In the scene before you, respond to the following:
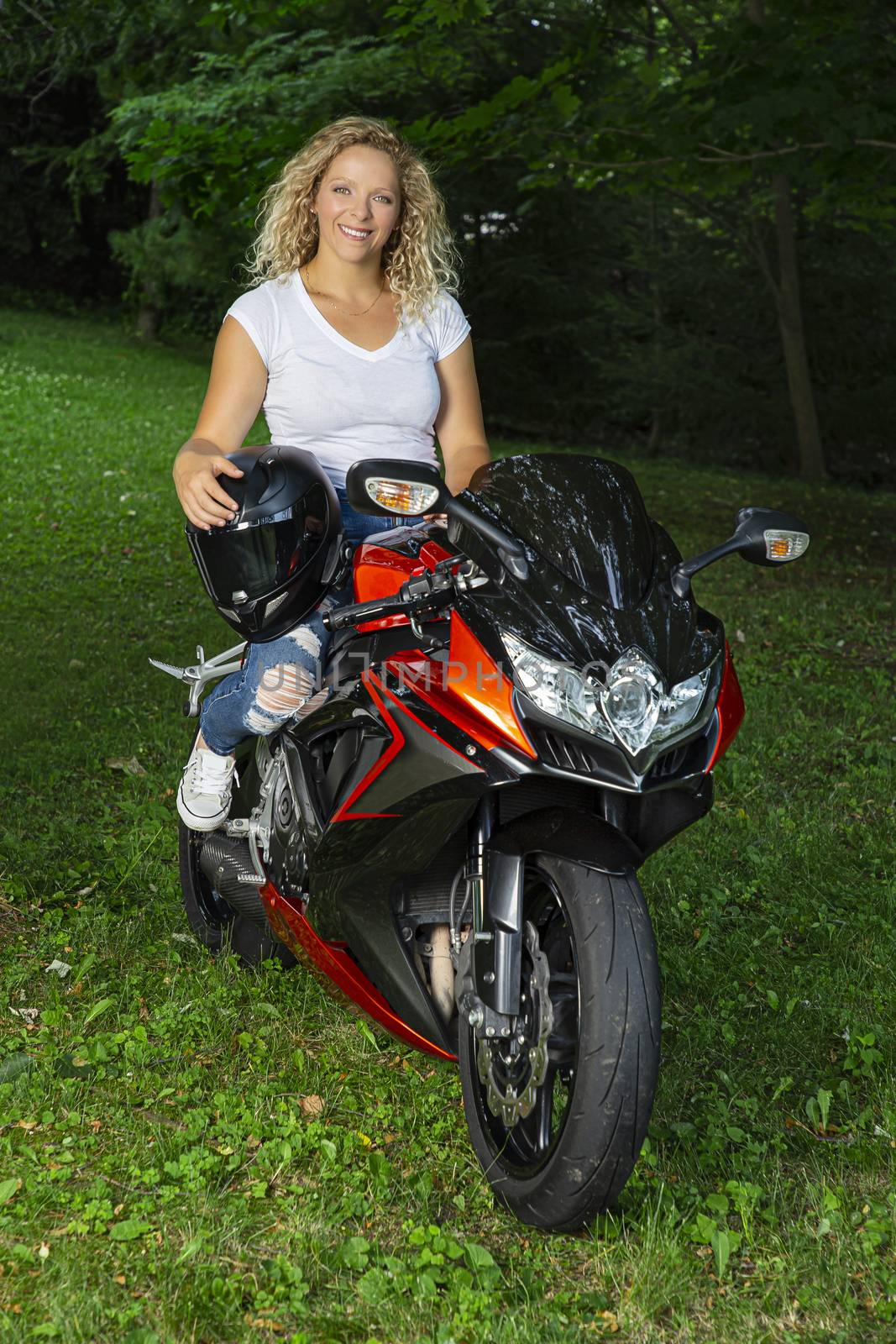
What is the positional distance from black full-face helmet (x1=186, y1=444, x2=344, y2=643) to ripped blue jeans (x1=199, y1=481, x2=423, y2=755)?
0.26ft

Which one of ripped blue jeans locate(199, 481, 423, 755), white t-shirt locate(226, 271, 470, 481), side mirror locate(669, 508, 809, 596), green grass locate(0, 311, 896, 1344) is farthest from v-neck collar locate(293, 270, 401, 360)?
green grass locate(0, 311, 896, 1344)

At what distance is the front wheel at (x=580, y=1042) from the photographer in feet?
7.84

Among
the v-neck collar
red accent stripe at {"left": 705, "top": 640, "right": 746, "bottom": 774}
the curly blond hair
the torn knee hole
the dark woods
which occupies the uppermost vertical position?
the curly blond hair

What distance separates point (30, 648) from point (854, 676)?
4.38m

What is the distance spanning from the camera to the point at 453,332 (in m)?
3.42

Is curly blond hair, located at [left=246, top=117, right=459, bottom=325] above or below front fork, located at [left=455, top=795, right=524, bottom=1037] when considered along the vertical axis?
above

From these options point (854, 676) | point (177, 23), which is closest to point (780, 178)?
point (177, 23)

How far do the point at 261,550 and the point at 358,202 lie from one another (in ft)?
3.14

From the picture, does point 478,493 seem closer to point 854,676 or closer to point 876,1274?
point 876,1274

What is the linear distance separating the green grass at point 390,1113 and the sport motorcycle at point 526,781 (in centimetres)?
23

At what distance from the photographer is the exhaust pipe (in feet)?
11.5

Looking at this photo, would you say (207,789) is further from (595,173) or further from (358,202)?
(595,173)

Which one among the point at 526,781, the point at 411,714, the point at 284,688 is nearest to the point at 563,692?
the point at 526,781

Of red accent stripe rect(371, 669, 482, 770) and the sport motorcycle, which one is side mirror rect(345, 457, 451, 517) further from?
red accent stripe rect(371, 669, 482, 770)
